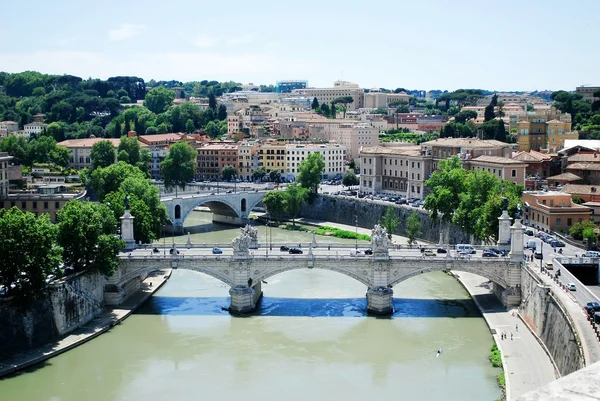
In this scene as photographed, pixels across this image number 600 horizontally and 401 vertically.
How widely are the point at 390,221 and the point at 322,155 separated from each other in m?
26.3

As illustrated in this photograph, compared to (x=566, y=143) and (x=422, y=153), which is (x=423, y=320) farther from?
(x=566, y=143)

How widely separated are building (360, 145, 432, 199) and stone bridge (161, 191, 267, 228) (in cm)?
844

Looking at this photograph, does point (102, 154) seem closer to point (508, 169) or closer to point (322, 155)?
point (322, 155)

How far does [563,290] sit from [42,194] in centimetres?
3135

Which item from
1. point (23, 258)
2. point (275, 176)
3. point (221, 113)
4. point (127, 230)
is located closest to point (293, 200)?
point (275, 176)

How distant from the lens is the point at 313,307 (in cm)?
3228

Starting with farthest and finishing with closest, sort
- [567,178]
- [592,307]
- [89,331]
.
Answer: [567,178], [89,331], [592,307]

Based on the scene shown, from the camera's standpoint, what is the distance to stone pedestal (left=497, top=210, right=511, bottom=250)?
33.8m

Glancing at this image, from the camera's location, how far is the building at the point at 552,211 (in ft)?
132

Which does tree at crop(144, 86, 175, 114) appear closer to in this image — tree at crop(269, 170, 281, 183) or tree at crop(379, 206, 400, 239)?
tree at crop(269, 170, 281, 183)

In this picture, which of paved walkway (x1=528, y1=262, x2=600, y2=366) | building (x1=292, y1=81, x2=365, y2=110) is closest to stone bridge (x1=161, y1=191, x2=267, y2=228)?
paved walkway (x1=528, y1=262, x2=600, y2=366)

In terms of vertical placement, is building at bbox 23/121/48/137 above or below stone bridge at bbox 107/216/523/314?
above

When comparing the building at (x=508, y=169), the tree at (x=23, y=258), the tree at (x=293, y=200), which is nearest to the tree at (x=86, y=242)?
the tree at (x=23, y=258)

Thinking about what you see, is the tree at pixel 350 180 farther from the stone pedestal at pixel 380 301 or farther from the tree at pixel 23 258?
the tree at pixel 23 258
